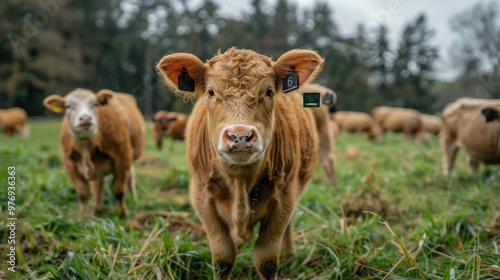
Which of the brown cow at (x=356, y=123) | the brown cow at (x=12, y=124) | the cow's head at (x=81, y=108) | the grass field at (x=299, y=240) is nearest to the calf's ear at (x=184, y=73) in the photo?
the grass field at (x=299, y=240)

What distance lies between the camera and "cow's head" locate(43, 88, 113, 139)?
5031 millimetres

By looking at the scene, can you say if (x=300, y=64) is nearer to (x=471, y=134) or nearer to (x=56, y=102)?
(x=56, y=102)

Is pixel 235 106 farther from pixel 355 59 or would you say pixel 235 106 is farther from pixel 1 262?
pixel 355 59

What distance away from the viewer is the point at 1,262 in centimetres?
345

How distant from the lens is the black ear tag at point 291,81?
9.52 feet

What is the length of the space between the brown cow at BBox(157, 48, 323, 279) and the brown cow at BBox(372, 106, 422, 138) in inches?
859

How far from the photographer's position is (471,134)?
306 inches

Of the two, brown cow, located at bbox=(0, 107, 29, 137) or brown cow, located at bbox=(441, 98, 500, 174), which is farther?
brown cow, located at bbox=(0, 107, 29, 137)

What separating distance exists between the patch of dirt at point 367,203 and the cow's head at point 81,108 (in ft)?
11.9

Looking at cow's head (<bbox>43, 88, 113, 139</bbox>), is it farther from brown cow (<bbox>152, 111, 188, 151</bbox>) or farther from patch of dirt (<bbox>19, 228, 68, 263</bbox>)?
brown cow (<bbox>152, 111, 188, 151</bbox>)

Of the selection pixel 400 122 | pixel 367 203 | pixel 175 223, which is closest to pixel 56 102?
pixel 175 223

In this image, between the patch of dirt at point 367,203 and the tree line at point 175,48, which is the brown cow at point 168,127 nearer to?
the tree line at point 175,48

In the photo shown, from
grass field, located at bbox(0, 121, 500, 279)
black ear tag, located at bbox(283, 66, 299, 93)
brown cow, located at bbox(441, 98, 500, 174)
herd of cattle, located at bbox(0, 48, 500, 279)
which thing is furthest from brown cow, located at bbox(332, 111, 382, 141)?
black ear tag, located at bbox(283, 66, 299, 93)

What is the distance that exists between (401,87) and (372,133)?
13.8 meters
